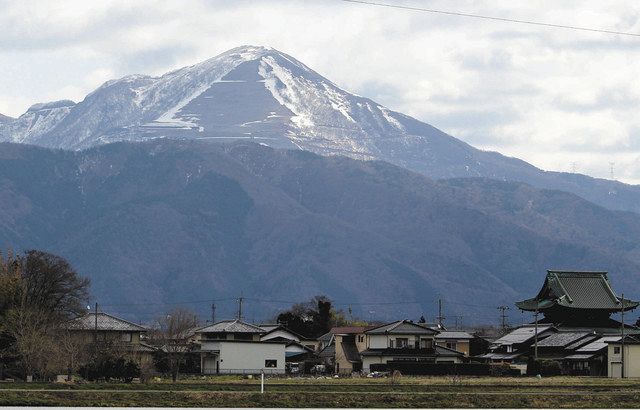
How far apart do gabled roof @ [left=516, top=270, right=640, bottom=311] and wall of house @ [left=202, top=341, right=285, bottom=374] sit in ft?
106

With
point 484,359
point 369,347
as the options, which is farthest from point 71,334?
point 484,359

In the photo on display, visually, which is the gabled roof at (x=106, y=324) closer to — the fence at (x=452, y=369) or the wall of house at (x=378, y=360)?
the wall of house at (x=378, y=360)

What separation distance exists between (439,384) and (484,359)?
37907 mm

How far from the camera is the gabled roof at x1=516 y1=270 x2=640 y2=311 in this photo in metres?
134

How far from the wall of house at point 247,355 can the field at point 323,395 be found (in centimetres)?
3236

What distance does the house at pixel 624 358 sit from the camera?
99.9 meters

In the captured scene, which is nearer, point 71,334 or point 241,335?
point 71,334

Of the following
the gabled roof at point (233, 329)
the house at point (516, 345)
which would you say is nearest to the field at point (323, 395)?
the house at point (516, 345)

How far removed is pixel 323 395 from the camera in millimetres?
70000

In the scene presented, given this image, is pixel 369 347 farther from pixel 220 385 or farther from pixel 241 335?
pixel 220 385

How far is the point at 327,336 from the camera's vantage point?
447 ft

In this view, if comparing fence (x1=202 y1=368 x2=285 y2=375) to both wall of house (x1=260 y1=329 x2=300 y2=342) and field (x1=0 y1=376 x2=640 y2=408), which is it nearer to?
wall of house (x1=260 y1=329 x2=300 y2=342)

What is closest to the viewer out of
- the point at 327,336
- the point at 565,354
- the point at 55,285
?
the point at 55,285

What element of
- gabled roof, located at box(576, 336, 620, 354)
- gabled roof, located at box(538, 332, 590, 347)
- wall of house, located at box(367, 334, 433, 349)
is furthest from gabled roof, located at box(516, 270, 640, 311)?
gabled roof, located at box(576, 336, 620, 354)
